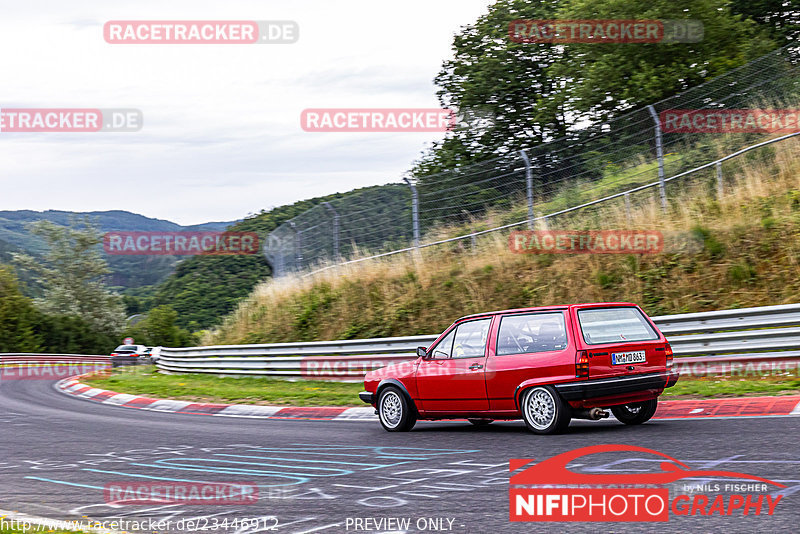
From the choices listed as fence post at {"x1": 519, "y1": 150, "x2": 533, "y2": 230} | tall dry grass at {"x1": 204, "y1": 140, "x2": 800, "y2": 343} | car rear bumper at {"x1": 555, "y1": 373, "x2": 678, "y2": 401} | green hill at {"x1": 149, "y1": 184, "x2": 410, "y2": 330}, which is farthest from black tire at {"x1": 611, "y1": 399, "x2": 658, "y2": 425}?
green hill at {"x1": 149, "y1": 184, "x2": 410, "y2": 330}

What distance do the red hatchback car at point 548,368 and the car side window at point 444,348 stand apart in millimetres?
13

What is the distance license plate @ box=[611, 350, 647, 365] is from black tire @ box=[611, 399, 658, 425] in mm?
655

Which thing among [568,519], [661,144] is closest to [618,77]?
[661,144]

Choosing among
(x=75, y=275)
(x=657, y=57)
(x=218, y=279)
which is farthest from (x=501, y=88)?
(x=75, y=275)

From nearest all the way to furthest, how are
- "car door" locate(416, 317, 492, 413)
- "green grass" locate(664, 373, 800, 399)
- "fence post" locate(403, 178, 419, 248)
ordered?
"car door" locate(416, 317, 492, 413) → "green grass" locate(664, 373, 800, 399) → "fence post" locate(403, 178, 419, 248)

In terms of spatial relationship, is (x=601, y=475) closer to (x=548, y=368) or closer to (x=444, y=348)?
(x=548, y=368)

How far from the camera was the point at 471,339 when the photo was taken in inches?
408

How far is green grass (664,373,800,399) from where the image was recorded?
426 inches

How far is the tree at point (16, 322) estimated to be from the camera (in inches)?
2554

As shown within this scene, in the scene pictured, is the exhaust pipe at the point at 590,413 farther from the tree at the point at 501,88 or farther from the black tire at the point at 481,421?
the tree at the point at 501,88

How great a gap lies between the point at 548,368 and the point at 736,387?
145 inches

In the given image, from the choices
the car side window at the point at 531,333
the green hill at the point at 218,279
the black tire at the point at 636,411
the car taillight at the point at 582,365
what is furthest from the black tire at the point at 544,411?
the green hill at the point at 218,279

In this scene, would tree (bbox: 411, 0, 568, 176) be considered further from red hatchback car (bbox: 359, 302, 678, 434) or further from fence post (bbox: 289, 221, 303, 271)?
red hatchback car (bbox: 359, 302, 678, 434)

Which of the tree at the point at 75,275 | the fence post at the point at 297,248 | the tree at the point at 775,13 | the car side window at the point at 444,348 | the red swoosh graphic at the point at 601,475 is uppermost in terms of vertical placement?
the tree at the point at 775,13
